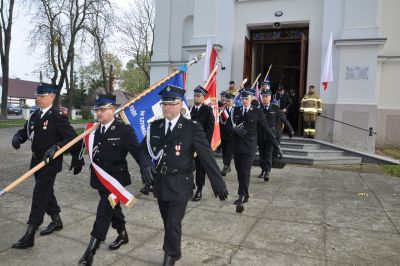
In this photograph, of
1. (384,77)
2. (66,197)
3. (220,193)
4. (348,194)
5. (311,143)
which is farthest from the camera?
(384,77)

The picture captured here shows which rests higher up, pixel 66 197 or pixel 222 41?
pixel 222 41

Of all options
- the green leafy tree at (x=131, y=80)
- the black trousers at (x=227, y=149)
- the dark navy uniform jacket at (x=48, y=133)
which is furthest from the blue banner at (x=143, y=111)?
the green leafy tree at (x=131, y=80)

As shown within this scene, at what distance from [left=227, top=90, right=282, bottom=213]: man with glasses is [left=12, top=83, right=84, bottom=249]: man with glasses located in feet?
8.68

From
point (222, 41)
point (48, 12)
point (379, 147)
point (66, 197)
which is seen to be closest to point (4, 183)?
point (66, 197)

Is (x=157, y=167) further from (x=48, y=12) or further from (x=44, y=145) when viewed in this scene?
(x=48, y=12)

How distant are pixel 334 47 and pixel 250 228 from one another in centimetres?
985

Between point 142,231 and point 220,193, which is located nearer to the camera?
point 220,193

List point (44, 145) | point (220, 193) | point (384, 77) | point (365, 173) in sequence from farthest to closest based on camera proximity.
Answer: point (384, 77)
point (365, 173)
point (44, 145)
point (220, 193)

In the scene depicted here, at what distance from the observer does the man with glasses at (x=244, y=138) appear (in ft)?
20.1

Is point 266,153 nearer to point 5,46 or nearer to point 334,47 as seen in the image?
point 334,47

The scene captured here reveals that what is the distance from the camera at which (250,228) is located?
5.10m

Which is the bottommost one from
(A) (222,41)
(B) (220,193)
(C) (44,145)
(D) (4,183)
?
(D) (4,183)

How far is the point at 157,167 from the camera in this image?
3729mm

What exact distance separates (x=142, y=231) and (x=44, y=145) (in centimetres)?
166
